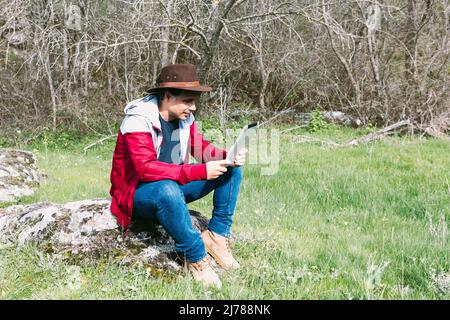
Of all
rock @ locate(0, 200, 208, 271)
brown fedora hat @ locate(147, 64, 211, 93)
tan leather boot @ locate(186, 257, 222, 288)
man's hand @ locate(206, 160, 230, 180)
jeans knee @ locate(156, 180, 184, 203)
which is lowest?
tan leather boot @ locate(186, 257, 222, 288)

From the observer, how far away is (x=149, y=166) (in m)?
3.05

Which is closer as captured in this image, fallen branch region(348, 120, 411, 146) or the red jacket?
the red jacket

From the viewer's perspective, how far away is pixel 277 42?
12.4 m

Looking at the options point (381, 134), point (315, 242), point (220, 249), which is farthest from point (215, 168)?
point (381, 134)

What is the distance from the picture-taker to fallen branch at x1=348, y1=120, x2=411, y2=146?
8.52m

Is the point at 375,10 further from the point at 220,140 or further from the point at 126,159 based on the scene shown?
the point at 126,159

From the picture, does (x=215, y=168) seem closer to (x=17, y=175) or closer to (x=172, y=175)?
(x=172, y=175)

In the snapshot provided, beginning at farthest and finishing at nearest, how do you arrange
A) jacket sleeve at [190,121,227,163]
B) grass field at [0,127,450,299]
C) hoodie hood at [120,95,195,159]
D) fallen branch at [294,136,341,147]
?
1. fallen branch at [294,136,341,147]
2. jacket sleeve at [190,121,227,163]
3. hoodie hood at [120,95,195,159]
4. grass field at [0,127,450,299]

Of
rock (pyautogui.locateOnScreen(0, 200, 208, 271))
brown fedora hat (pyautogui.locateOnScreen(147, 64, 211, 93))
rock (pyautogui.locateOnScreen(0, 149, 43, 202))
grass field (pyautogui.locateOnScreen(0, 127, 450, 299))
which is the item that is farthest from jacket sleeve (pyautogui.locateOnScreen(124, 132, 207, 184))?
rock (pyautogui.locateOnScreen(0, 149, 43, 202))

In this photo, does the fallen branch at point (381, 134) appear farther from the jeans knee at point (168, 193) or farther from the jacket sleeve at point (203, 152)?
the jeans knee at point (168, 193)

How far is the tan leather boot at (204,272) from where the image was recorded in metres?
3.00

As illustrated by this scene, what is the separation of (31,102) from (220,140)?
5.75 m

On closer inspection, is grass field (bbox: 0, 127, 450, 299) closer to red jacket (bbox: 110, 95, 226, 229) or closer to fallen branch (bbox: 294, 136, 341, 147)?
red jacket (bbox: 110, 95, 226, 229)

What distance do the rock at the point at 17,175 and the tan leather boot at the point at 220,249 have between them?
3.13 meters
